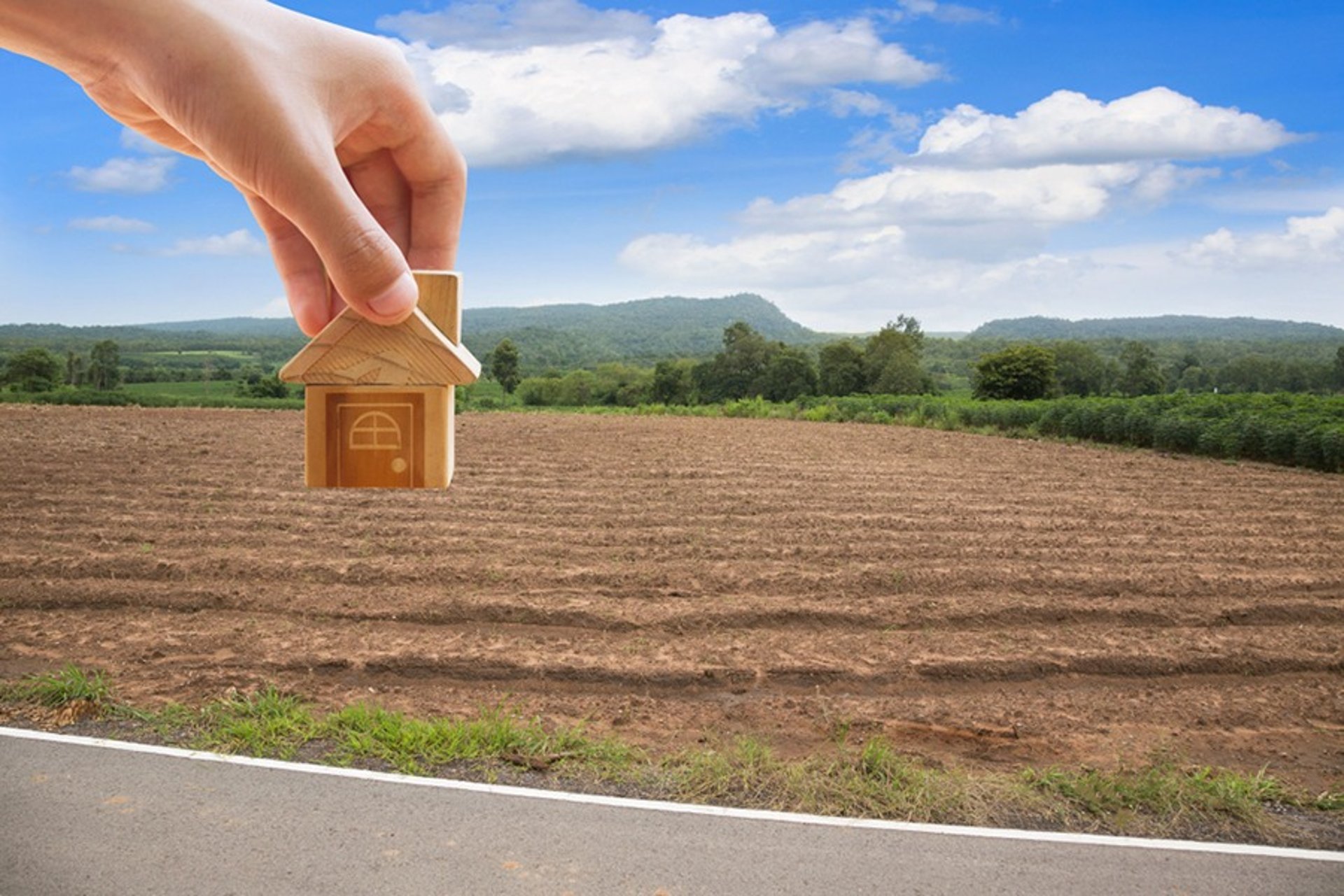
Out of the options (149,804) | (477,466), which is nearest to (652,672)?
(149,804)

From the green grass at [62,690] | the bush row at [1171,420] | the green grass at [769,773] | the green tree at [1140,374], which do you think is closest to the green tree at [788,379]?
the bush row at [1171,420]

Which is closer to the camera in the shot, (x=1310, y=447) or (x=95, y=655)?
(x=95, y=655)

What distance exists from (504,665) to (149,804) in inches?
93.6

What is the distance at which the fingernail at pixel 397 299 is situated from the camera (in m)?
1.48

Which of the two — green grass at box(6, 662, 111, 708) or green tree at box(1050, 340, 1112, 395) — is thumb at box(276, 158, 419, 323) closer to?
green grass at box(6, 662, 111, 708)

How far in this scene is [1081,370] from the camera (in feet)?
124

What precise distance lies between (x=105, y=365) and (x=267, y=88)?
2279 cm

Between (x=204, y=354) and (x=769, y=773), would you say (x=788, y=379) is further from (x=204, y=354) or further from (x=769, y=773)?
(x=769, y=773)

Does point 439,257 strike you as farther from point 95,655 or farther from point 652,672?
point 95,655

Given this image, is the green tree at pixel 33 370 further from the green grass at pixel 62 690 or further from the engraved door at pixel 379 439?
the engraved door at pixel 379 439

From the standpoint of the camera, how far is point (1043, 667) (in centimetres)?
653

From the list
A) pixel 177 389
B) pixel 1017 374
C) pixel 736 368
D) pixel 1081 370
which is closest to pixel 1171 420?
pixel 1017 374

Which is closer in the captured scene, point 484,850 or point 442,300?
point 442,300

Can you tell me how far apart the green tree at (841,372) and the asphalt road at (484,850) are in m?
34.8
